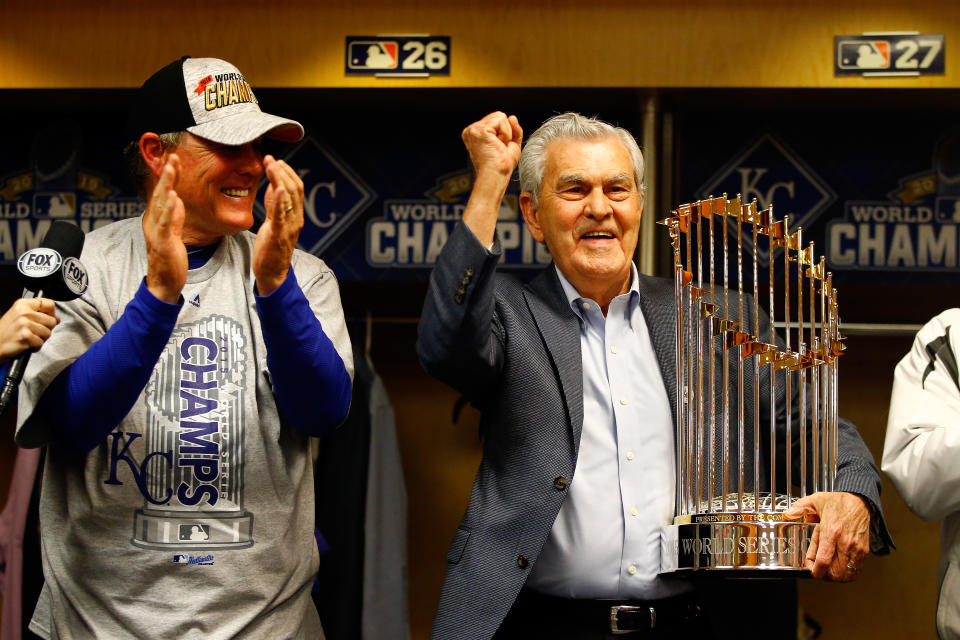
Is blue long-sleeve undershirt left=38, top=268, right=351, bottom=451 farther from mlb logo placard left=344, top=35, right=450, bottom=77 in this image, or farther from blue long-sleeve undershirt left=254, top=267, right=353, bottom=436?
mlb logo placard left=344, top=35, right=450, bottom=77

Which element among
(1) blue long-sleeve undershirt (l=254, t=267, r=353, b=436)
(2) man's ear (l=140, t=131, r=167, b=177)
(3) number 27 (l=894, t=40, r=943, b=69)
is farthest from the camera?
(3) number 27 (l=894, t=40, r=943, b=69)

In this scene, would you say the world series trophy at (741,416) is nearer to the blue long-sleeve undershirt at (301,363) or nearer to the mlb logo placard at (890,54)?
the blue long-sleeve undershirt at (301,363)

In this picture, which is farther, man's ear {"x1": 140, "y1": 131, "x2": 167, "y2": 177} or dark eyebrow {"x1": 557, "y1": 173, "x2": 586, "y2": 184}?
dark eyebrow {"x1": 557, "y1": 173, "x2": 586, "y2": 184}

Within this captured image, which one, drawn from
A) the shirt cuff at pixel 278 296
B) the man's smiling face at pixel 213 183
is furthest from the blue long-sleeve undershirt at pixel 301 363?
the man's smiling face at pixel 213 183

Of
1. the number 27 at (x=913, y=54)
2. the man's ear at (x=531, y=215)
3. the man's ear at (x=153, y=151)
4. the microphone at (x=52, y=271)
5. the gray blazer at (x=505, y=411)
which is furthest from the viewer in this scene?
the number 27 at (x=913, y=54)

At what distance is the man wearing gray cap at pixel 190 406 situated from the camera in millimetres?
1828

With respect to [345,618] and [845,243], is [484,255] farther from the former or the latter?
[845,243]

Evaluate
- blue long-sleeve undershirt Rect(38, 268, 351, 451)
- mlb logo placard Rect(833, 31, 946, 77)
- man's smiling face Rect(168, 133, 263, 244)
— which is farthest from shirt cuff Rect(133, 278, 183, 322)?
mlb logo placard Rect(833, 31, 946, 77)

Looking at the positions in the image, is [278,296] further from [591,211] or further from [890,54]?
[890,54]

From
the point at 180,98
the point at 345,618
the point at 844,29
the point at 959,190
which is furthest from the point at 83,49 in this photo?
the point at 959,190

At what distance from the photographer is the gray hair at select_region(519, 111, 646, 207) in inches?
90.3

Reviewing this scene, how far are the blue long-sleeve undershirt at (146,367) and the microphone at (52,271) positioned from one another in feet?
0.30

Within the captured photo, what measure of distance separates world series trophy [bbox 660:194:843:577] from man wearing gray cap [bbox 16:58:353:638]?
0.60 meters

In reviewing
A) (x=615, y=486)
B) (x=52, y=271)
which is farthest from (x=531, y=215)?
(x=52, y=271)
